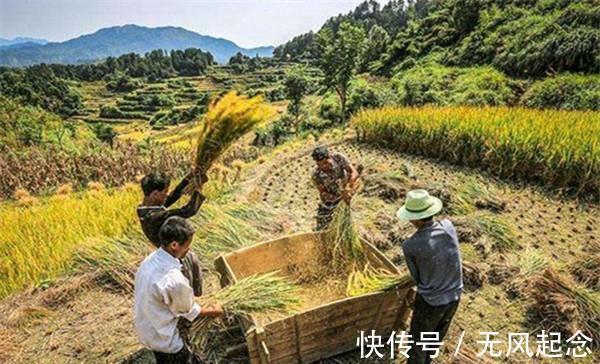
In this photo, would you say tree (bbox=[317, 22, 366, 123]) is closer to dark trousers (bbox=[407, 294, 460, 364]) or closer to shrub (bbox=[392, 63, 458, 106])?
shrub (bbox=[392, 63, 458, 106])

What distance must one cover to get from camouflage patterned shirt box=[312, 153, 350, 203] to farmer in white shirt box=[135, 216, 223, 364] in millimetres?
2217

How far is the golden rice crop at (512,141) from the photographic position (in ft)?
21.7

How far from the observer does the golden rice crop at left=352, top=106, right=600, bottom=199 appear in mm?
6621

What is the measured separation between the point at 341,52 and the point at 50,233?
13432 mm

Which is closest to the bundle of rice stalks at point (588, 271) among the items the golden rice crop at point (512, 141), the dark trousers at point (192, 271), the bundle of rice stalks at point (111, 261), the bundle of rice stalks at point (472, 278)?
the bundle of rice stalks at point (472, 278)

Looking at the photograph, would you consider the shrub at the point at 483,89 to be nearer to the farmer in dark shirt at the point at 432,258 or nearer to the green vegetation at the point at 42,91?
the farmer in dark shirt at the point at 432,258

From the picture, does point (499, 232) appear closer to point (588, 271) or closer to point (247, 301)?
point (588, 271)

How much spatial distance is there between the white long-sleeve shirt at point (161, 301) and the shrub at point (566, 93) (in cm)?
1355

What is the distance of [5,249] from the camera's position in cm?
455

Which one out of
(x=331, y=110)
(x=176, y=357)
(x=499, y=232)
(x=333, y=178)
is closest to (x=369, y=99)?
(x=331, y=110)

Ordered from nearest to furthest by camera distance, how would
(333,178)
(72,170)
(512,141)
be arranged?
1. (333,178)
2. (512,141)
3. (72,170)

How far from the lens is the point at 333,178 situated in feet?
14.0

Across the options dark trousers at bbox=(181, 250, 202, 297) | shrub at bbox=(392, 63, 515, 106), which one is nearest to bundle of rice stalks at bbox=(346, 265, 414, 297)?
dark trousers at bbox=(181, 250, 202, 297)

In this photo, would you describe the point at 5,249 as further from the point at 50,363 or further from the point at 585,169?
the point at 585,169
